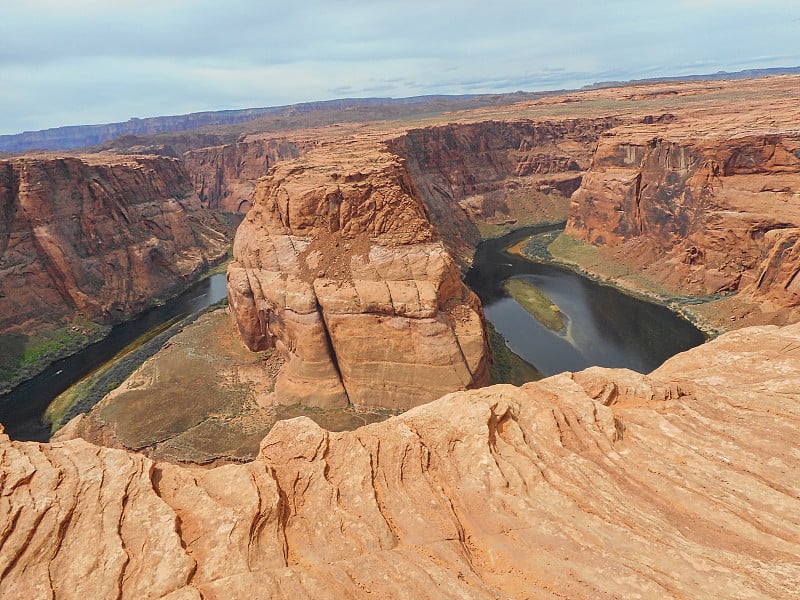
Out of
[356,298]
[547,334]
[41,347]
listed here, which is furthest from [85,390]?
[547,334]

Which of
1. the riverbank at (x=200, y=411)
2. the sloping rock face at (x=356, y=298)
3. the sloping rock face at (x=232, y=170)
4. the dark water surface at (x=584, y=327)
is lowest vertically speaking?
the dark water surface at (x=584, y=327)

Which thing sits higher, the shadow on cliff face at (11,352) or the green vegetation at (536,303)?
the shadow on cliff face at (11,352)

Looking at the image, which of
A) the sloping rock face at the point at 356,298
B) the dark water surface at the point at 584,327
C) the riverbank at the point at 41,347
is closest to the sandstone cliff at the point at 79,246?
the riverbank at the point at 41,347

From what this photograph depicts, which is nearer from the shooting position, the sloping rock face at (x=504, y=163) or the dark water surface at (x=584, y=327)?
the dark water surface at (x=584, y=327)

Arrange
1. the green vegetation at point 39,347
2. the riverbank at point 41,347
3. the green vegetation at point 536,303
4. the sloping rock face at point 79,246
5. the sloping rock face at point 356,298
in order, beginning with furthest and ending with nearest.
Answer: the sloping rock face at point 79,246
the green vegetation at point 536,303
the green vegetation at point 39,347
the riverbank at point 41,347
the sloping rock face at point 356,298

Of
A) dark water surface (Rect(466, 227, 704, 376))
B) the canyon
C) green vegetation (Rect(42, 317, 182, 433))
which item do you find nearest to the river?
dark water surface (Rect(466, 227, 704, 376))

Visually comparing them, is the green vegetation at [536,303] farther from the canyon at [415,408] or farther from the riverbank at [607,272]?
the canyon at [415,408]

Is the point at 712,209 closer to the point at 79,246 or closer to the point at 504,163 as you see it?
the point at 504,163

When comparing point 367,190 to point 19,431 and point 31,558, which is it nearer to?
point 31,558
